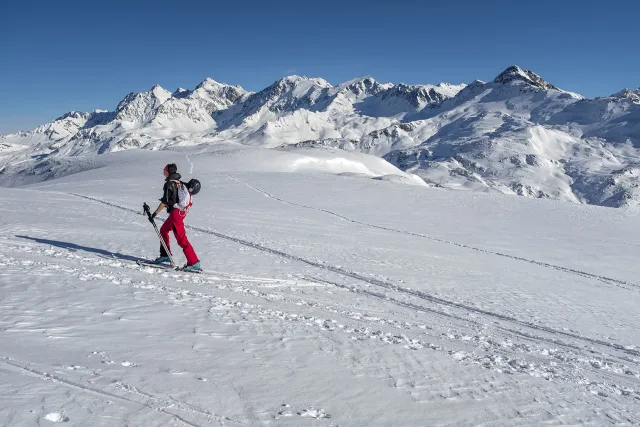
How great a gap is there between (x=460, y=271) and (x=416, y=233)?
8232mm

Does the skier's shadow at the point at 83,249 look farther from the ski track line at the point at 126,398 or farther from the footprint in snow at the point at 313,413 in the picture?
the footprint in snow at the point at 313,413

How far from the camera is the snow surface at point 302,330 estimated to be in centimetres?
498

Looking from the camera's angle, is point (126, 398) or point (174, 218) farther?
point (174, 218)

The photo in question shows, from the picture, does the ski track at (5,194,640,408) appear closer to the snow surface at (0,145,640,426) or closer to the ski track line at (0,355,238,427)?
the snow surface at (0,145,640,426)

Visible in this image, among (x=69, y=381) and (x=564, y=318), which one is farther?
(x=564, y=318)

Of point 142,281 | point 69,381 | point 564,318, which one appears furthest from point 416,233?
point 69,381

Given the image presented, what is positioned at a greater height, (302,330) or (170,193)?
(170,193)

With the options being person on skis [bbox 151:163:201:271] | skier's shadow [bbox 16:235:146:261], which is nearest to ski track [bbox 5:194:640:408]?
person on skis [bbox 151:163:201:271]

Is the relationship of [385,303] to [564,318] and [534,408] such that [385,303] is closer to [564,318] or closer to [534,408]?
[564,318]

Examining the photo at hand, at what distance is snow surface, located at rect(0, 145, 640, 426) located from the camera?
4.98 metres

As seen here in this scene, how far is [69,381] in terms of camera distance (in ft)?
16.1

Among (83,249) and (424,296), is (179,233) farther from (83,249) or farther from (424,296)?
(424,296)

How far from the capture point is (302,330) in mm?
7422

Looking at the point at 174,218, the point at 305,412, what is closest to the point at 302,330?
the point at 305,412
